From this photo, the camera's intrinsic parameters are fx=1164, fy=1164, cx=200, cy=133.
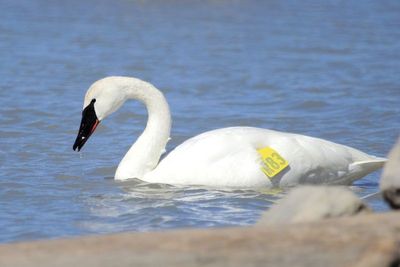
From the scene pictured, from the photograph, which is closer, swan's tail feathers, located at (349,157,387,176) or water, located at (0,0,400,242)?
water, located at (0,0,400,242)

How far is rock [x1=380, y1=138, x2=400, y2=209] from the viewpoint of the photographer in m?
5.07

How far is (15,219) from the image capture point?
747 cm

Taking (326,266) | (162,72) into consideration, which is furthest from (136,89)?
(162,72)

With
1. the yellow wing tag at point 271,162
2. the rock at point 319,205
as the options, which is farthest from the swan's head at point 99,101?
the rock at point 319,205

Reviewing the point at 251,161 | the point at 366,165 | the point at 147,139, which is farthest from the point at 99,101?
the point at 366,165

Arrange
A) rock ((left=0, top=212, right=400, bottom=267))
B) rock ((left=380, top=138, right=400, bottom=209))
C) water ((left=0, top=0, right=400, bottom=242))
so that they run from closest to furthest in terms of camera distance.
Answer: rock ((left=0, top=212, right=400, bottom=267))
rock ((left=380, top=138, right=400, bottom=209))
water ((left=0, top=0, right=400, bottom=242))

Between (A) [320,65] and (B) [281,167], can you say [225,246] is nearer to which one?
(B) [281,167]

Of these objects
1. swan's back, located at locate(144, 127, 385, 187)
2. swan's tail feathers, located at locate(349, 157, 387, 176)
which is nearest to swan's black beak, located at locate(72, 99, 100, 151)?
swan's back, located at locate(144, 127, 385, 187)

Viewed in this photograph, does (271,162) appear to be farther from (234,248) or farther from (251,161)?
(234,248)

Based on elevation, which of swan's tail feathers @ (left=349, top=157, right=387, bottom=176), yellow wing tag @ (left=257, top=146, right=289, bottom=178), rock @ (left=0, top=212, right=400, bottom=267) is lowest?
swan's tail feathers @ (left=349, top=157, right=387, bottom=176)

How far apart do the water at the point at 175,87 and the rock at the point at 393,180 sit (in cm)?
233

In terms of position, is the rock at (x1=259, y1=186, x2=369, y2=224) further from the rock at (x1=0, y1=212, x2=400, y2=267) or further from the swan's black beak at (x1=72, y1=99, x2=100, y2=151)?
the swan's black beak at (x1=72, y1=99, x2=100, y2=151)

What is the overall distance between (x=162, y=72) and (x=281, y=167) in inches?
266

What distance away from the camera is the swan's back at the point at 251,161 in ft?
27.4
